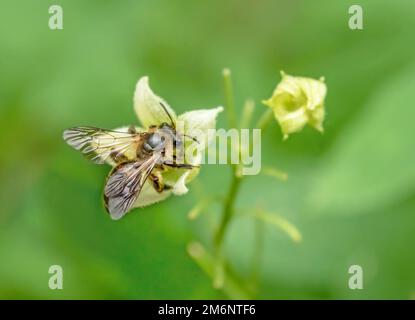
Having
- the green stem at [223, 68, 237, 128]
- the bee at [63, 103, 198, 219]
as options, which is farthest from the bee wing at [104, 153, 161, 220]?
the green stem at [223, 68, 237, 128]

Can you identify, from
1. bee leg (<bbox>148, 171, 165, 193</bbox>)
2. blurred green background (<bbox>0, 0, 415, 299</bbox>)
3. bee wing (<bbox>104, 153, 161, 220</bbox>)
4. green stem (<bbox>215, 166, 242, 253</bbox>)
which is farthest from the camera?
blurred green background (<bbox>0, 0, 415, 299</bbox>)

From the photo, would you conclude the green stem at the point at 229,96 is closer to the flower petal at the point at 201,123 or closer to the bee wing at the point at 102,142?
the flower petal at the point at 201,123

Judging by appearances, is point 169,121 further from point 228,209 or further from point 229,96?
point 228,209

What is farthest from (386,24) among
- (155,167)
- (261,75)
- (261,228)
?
(155,167)

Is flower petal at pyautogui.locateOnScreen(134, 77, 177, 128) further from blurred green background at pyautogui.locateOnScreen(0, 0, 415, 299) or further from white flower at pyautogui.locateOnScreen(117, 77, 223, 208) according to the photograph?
blurred green background at pyautogui.locateOnScreen(0, 0, 415, 299)

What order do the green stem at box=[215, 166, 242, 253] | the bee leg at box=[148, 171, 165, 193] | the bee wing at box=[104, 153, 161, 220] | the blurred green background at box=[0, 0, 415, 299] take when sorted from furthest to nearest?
the blurred green background at box=[0, 0, 415, 299] → the green stem at box=[215, 166, 242, 253] → the bee leg at box=[148, 171, 165, 193] → the bee wing at box=[104, 153, 161, 220]

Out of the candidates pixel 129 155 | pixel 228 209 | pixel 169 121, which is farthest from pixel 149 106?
pixel 228 209
